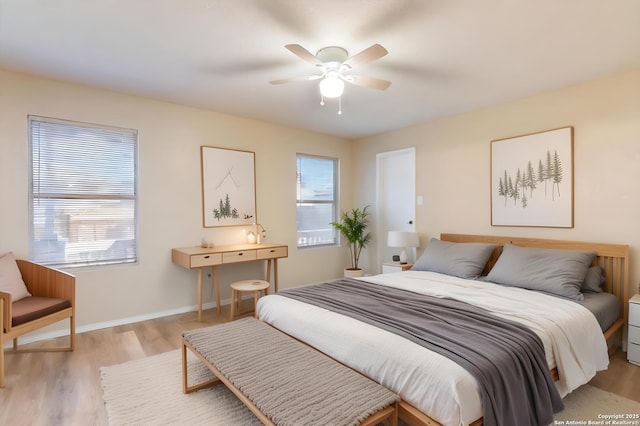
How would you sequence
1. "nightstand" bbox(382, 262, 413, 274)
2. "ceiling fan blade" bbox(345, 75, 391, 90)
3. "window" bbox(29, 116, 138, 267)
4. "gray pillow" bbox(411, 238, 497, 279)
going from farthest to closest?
"nightstand" bbox(382, 262, 413, 274) → "gray pillow" bbox(411, 238, 497, 279) → "window" bbox(29, 116, 138, 267) → "ceiling fan blade" bbox(345, 75, 391, 90)

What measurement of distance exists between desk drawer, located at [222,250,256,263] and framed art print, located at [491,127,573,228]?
287 cm

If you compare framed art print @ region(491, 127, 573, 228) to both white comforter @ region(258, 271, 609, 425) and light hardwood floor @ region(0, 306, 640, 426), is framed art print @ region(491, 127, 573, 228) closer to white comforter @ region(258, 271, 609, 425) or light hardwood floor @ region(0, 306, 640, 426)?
white comforter @ region(258, 271, 609, 425)

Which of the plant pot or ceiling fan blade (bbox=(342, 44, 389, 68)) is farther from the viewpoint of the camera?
the plant pot

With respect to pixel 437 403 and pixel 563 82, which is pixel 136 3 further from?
pixel 563 82

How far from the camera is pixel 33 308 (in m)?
2.52

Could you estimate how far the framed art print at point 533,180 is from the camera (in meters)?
3.22

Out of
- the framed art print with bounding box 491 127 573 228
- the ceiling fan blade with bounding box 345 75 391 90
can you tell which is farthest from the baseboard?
the framed art print with bounding box 491 127 573 228

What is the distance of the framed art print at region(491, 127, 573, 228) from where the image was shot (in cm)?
322

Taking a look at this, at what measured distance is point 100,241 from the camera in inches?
134

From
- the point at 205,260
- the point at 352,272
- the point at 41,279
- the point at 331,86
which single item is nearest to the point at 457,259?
the point at 352,272

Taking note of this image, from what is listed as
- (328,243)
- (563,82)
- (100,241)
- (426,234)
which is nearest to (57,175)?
(100,241)

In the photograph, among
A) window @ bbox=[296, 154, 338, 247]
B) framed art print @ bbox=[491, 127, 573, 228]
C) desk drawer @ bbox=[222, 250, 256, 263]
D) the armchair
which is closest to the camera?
the armchair

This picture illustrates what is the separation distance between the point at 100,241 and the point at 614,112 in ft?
16.9

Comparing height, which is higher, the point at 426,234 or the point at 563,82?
the point at 563,82
